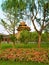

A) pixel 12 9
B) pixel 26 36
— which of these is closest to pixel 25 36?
pixel 26 36

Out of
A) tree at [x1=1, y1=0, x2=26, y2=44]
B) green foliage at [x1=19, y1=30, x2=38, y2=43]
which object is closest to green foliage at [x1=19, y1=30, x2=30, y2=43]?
green foliage at [x1=19, y1=30, x2=38, y2=43]

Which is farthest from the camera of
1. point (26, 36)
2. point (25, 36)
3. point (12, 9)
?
point (26, 36)

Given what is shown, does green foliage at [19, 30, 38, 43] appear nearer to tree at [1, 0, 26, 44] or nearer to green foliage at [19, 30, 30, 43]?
green foliage at [19, 30, 30, 43]

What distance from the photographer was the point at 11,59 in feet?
47.3

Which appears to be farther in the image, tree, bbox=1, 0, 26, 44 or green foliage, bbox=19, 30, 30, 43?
green foliage, bbox=19, 30, 30, 43

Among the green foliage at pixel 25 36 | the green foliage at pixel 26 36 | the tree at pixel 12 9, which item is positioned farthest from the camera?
the green foliage at pixel 26 36

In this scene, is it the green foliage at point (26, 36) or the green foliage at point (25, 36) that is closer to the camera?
the green foliage at point (25, 36)

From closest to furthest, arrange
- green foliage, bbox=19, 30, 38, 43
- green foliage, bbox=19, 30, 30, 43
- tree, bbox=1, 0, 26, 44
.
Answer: tree, bbox=1, 0, 26, 44 < green foliage, bbox=19, 30, 30, 43 < green foliage, bbox=19, 30, 38, 43

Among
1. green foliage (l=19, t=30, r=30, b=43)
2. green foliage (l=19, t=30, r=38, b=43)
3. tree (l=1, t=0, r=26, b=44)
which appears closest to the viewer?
tree (l=1, t=0, r=26, b=44)

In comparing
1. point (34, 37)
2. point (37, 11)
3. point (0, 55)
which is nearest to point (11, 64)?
point (0, 55)

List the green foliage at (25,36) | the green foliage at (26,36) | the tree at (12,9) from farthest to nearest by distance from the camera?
the green foliage at (26,36)
the green foliage at (25,36)
the tree at (12,9)

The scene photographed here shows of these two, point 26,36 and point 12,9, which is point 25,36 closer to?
point 26,36

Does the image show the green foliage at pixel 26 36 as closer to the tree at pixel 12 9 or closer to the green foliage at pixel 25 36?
the green foliage at pixel 25 36

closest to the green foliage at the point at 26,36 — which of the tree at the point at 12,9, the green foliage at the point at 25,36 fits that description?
the green foliage at the point at 25,36
